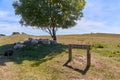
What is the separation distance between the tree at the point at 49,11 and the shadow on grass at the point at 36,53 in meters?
5.40

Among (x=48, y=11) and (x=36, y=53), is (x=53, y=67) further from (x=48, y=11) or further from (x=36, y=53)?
(x=48, y=11)

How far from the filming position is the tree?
31.9 m

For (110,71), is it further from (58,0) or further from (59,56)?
(58,0)

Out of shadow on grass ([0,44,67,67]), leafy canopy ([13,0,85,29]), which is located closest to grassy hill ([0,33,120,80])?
shadow on grass ([0,44,67,67])

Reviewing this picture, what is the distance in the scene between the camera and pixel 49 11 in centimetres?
3186

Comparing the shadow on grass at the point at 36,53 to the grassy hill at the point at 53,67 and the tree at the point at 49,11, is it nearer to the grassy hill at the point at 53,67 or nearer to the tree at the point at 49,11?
the grassy hill at the point at 53,67

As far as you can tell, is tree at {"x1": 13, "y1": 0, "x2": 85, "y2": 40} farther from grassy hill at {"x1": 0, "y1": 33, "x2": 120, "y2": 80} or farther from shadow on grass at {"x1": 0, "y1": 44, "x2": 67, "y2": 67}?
grassy hill at {"x1": 0, "y1": 33, "x2": 120, "y2": 80}

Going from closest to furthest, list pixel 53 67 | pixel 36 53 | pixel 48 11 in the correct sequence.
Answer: pixel 53 67 → pixel 36 53 → pixel 48 11

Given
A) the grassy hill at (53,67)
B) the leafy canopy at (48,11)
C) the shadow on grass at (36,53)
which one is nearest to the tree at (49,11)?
the leafy canopy at (48,11)

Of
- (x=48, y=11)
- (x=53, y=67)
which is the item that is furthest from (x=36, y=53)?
(x=48, y=11)

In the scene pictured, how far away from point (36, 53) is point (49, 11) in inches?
317

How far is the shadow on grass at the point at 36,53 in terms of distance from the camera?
74.0ft

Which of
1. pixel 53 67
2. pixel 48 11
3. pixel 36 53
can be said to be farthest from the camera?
pixel 48 11

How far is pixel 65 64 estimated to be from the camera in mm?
20922
